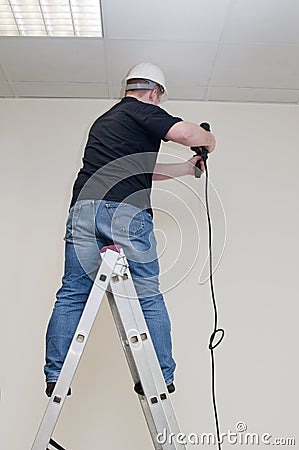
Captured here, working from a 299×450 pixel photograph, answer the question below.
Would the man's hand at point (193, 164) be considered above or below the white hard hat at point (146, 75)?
below

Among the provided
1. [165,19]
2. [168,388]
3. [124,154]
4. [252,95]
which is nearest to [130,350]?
[168,388]

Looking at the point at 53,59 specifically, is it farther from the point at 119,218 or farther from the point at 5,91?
the point at 119,218

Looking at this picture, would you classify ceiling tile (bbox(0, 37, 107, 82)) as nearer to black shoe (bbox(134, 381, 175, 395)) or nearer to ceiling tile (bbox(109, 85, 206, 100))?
ceiling tile (bbox(109, 85, 206, 100))

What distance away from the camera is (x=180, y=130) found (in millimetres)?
1387

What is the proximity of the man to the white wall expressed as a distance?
485mm

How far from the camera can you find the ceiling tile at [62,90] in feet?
7.54

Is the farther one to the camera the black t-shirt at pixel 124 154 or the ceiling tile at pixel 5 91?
the ceiling tile at pixel 5 91

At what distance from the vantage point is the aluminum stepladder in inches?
48.1

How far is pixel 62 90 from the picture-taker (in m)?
2.34

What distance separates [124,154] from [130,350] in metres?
0.57

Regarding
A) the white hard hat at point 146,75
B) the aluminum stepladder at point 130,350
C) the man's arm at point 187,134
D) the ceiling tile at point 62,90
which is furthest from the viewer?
the ceiling tile at point 62,90

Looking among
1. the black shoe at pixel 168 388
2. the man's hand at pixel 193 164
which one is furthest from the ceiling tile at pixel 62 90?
the black shoe at pixel 168 388

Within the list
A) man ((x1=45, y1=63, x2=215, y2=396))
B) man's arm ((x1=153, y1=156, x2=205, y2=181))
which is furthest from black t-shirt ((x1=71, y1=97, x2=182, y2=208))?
man's arm ((x1=153, y1=156, x2=205, y2=181))

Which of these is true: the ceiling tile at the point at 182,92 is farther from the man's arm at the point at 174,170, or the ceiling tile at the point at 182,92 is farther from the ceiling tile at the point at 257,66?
the man's arm at the point at 174,170
